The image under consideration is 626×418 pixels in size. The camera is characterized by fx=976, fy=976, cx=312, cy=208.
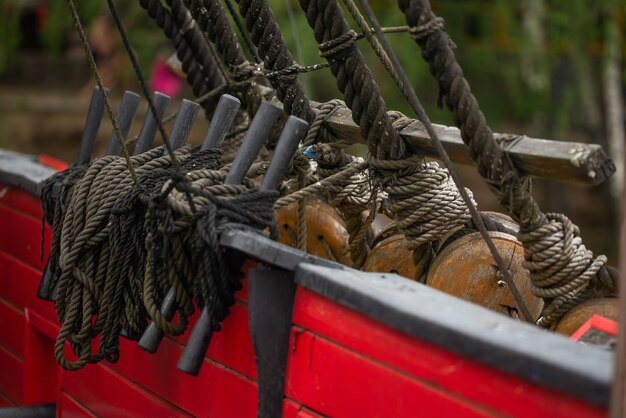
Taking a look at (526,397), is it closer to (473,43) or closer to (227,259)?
(227,259)

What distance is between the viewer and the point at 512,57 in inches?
308

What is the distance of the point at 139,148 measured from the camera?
233 centimetres

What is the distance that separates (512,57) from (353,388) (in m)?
6.64

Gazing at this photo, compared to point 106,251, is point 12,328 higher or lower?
lower

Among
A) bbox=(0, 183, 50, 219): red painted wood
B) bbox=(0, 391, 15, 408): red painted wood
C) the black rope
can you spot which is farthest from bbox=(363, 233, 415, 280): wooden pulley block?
bbox=(0, 391, 15, 408): red painted wood

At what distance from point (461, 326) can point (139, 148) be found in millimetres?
1227

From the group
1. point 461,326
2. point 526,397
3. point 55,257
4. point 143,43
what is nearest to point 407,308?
point 461,326

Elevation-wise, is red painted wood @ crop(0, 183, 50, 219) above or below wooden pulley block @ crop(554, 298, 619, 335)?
below

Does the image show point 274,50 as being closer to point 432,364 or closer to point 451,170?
point 451,170

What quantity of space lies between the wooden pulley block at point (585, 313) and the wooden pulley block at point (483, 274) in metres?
0.13

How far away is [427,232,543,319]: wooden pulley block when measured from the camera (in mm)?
2016

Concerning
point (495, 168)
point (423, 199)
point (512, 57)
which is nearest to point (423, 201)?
point (423, 199)

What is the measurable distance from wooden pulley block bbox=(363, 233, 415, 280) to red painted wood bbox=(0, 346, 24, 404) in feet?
3.92

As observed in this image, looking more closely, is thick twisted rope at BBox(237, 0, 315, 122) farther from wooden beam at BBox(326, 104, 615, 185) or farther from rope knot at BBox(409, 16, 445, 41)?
rope knot at BBox(409, 16, 445, 41)
